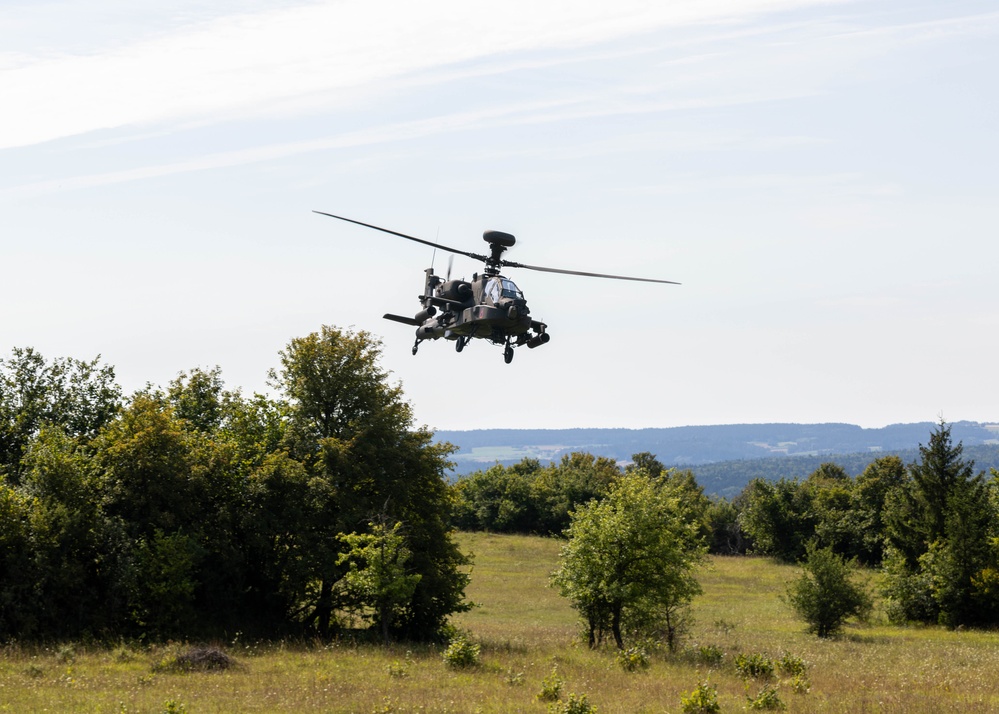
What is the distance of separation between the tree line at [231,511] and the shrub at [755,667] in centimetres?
1318

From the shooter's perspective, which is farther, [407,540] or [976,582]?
[976,582]

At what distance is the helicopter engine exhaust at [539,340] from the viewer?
108ft

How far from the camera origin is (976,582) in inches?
2127

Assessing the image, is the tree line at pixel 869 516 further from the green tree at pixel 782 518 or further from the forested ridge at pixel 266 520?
the forested ridge at pixel 266 520

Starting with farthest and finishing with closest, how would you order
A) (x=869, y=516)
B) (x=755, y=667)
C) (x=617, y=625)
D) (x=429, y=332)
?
(x=869, y=516)
(x=617, y=625)
(x=429, y=332)
(x=755, y=667)

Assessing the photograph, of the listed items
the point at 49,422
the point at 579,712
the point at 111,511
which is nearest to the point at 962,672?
the point at 579,712

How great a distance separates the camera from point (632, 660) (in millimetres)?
35094

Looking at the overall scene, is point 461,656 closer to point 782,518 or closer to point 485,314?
point 485,314

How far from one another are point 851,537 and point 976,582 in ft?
118

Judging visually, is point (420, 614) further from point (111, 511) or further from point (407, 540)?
point (111, 511)

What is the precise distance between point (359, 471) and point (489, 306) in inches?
561

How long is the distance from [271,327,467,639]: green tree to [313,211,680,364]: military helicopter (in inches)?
397

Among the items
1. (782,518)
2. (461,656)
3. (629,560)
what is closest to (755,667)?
(629,560)

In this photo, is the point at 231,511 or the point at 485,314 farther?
the point at 231,511
